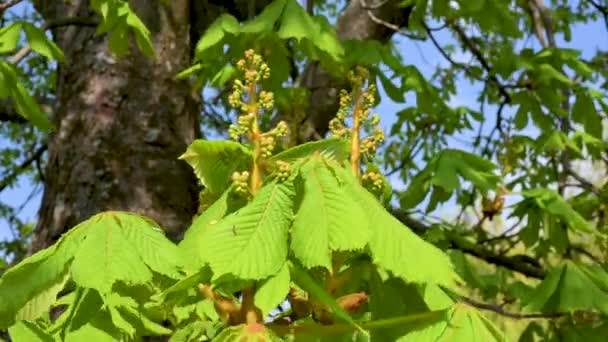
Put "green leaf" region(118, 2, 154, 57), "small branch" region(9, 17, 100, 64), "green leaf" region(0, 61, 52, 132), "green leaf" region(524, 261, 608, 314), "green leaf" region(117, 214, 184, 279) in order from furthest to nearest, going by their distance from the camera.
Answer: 1. "small branch" region(9, 17, 100, 64)
2. "green leaf" region(118, 2, 154, 57)
3. "green leaf" region(0, 61, 52, 132)
4. "green leaf" region(524, 261, 608, 314)
5. "green leaf" region(117, 214, 184, 279)

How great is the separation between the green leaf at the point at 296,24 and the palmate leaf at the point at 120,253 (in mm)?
942

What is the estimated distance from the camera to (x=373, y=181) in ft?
3.65

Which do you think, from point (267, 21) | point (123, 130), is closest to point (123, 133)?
point (123, 130)

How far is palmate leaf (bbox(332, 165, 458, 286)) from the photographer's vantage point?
0.91 meters

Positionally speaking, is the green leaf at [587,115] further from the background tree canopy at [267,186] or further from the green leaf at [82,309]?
the green leaf at [82,309]

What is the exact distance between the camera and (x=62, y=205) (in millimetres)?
2385

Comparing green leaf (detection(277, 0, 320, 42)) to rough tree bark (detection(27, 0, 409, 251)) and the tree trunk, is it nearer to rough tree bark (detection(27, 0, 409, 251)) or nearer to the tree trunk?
rough tree bark (detection(27, 0, 409, 251))

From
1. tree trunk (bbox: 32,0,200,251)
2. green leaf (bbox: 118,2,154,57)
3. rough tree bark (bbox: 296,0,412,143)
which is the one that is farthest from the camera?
rough tree bark (bbox: 296,0,412,143)

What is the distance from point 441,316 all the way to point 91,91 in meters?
1.81

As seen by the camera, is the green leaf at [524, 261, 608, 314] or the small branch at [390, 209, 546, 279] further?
the small branch at [390, 209, 546, 279]

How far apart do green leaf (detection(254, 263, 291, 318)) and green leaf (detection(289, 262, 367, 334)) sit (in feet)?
0.04

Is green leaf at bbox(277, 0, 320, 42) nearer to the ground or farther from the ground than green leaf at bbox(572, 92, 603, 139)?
farther from the ground

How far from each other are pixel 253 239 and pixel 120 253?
7.1 inches

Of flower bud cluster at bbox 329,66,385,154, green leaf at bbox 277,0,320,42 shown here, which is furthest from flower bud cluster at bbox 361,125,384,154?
green leaf at bbox 277,0,320,42
